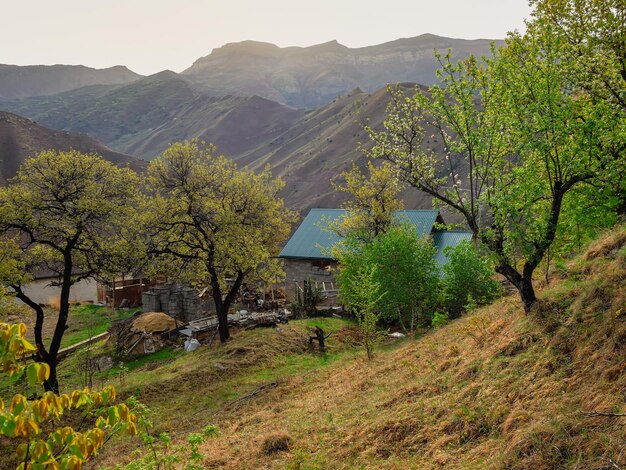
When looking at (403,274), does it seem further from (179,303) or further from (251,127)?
(251,127)

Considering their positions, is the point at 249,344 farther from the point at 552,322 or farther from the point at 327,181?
the point at 327,181

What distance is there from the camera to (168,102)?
196 metres

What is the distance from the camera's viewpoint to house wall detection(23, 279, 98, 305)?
143 feet

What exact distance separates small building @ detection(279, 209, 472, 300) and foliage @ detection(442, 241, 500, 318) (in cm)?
1051

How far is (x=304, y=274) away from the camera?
38.6 m

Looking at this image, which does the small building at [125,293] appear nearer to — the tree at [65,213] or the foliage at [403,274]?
the tree at [65,213]

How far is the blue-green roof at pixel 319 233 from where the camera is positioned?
36.1 metres

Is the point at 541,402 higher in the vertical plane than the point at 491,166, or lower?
lower

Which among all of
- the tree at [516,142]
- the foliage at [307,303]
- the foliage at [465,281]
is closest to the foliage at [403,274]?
the foliage at [465,281]

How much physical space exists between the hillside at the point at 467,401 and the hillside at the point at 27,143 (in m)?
76.6

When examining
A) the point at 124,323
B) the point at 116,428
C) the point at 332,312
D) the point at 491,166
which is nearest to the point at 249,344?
the point at 332,312

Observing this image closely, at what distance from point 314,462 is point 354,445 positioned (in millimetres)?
990

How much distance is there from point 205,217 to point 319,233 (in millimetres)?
16748

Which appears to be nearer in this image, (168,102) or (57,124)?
(57,124)
